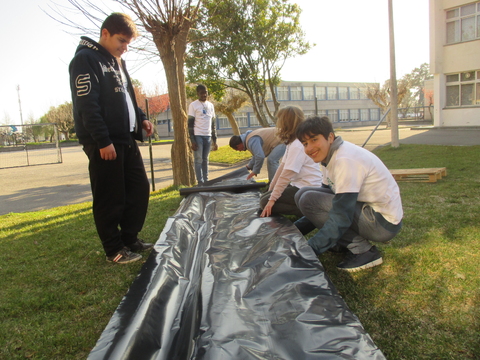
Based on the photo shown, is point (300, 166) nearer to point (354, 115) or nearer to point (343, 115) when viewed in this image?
point (343, 115)

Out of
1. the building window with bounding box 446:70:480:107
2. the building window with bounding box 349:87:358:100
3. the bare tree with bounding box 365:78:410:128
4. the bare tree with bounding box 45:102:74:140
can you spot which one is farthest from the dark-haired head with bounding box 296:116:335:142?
the building window with bounding box 349:87:358:100

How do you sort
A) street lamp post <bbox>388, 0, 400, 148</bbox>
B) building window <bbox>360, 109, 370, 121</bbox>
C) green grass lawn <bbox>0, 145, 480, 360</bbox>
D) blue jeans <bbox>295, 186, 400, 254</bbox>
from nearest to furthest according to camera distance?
green grass lawn <bbox>0, 145, 480, 360</bbox> < blue jeans <bbox>295, 186, 400, 254</bbox> < street lamp post <bbox>388, 0, 400, 148</bbox> < building window <bbox>360, 109, 370, 121</bbox>

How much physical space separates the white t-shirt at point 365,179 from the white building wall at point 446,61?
15.6m

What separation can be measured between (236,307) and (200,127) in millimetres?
4468

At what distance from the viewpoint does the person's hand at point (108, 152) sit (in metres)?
2.44

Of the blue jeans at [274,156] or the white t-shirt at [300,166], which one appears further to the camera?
the blue jeans at [274,156]

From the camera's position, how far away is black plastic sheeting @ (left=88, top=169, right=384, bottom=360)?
4.26ft

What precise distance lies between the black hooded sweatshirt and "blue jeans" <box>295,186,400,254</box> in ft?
4.58

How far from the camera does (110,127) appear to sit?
101 inches

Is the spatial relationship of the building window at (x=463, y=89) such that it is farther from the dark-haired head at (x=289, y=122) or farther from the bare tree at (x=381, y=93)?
the bare tree at (x=381, y=93)

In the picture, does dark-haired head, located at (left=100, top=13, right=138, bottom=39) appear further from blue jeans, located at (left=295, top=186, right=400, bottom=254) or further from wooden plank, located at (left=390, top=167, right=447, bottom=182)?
wooden plank, located at (left=390, top=167, right=447, bottom=182)

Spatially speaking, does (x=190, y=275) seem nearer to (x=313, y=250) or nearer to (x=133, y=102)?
(x=313, y=250)

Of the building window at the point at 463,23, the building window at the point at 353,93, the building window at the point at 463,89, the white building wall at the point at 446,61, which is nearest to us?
the building window at the point at 463,23

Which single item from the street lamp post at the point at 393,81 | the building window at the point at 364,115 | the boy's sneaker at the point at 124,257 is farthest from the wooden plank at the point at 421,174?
the building window at the point at 364,115
